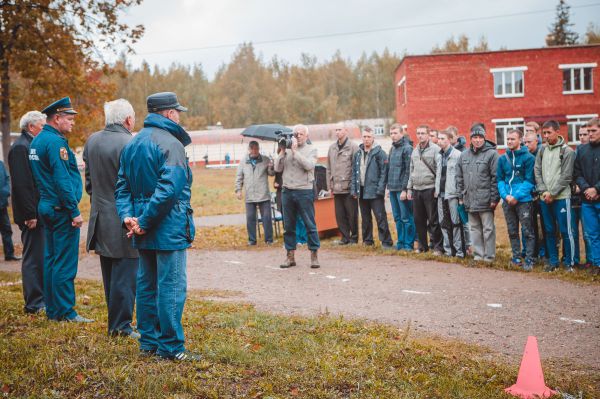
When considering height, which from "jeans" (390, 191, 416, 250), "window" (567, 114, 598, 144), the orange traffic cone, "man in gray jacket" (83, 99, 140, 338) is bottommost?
the orange traffic cone

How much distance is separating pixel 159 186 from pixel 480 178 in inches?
270

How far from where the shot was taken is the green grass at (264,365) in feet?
14.3

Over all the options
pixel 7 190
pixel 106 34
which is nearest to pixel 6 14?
pixel 106 34

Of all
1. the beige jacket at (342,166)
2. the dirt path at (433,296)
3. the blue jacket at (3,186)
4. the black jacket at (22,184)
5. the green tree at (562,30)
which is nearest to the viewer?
the dirt path at (433,296)

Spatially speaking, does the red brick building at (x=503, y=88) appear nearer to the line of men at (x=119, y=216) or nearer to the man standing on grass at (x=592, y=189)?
the man standing on grass at (x=592, y=189)

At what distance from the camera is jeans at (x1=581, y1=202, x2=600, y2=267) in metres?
8.98

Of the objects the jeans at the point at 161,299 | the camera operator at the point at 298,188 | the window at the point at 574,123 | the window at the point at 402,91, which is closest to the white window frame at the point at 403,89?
the window at the point at 402,91

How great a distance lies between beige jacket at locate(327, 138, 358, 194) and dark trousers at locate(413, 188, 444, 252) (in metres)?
1.85

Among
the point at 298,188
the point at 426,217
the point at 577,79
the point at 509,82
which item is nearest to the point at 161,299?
the point at 298,188

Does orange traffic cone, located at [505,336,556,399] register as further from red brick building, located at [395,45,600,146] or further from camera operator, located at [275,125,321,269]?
red brick building, located at [395,45,600,146]

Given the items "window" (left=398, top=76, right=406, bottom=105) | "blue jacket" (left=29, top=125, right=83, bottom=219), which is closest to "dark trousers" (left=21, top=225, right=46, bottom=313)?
"blue jacket" (left=29, top=125, right=83, bottom=219)

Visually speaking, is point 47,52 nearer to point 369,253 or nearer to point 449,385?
point 369,253

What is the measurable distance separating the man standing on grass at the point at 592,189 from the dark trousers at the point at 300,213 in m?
4.36

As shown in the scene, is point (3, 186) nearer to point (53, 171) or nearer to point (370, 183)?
point (53, 171)
